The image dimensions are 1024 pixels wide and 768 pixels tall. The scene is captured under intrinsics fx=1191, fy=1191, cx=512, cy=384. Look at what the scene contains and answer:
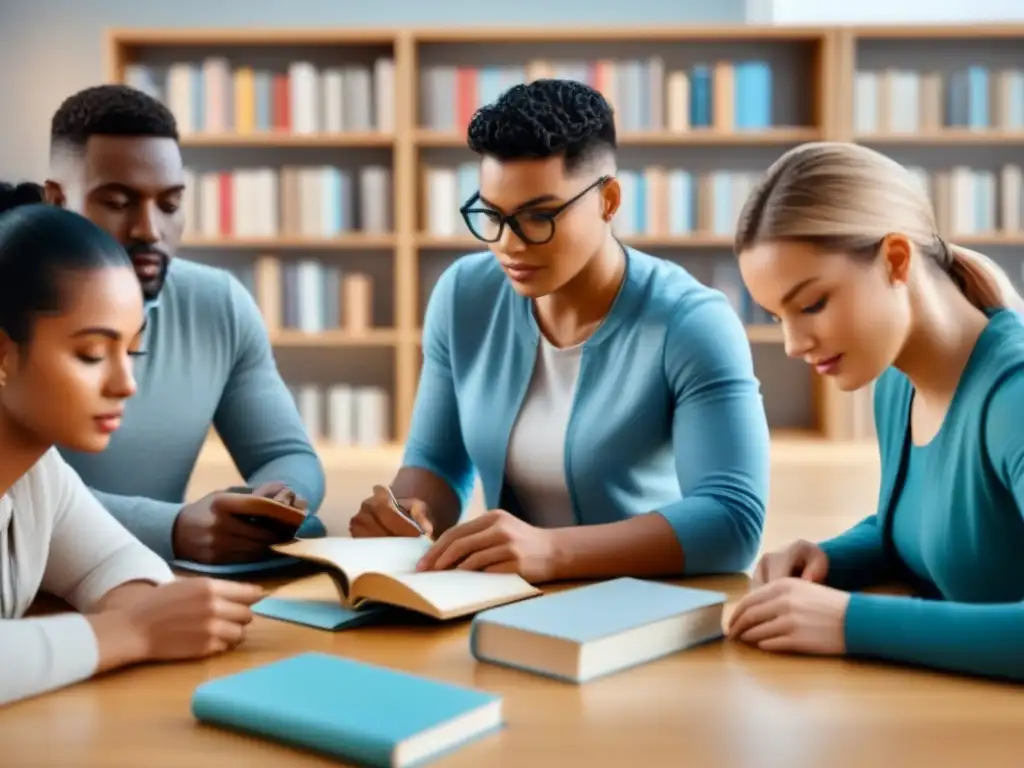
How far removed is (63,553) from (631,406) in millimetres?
743

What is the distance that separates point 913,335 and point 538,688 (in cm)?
54

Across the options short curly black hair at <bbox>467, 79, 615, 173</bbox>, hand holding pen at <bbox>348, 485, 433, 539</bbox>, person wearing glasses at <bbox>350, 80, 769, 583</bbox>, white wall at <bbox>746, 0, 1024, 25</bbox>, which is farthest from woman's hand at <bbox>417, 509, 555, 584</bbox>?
white wall at <bbox>746, 0, 1024, 25</bbox>

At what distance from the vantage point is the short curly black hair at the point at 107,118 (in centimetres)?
161

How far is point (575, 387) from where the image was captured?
1642mm

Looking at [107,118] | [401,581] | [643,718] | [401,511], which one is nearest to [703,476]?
[401,511]

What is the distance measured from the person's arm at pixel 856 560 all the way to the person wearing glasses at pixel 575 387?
11 cm

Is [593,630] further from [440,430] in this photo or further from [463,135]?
[463,135]

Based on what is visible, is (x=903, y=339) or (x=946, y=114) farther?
(x=946, y=114)

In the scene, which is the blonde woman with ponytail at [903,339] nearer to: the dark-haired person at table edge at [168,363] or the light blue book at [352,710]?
the light blue book at [352,710]

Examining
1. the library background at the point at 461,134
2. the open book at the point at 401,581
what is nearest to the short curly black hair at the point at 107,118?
the open book at the point at 401,581

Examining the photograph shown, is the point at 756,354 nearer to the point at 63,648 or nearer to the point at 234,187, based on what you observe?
the point at 234,187

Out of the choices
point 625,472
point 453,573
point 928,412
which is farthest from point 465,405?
point 928,412

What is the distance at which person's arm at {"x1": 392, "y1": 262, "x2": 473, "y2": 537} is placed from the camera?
173 centimetres

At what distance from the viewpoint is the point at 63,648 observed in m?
0.98
